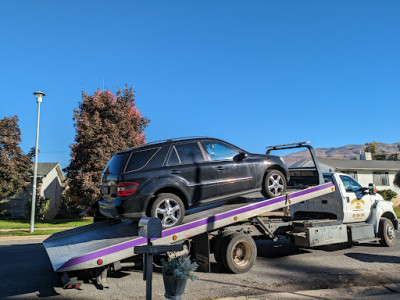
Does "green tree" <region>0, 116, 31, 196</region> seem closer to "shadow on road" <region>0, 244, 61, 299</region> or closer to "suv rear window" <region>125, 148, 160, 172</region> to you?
"shadow on road" <region>0, 244, 61, 299</region>

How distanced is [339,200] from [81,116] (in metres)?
15.9

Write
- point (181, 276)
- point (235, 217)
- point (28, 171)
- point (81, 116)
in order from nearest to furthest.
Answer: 1. point (181, 276)
2. point (235, 217)
3. point (81, 116)
4. point (28, 171)

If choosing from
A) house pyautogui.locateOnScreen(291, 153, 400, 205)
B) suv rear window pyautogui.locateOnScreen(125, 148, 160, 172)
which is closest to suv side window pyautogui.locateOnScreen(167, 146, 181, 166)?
suv rear window pyautogui.locateOnScreen(125, 148, 160, 172)

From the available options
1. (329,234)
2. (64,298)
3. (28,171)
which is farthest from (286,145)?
(28,171)

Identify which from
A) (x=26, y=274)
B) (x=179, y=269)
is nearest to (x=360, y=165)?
(x=26, y=274)

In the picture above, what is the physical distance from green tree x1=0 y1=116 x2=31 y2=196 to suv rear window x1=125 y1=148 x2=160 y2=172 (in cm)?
1751

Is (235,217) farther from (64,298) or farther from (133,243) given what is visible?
(64,298)

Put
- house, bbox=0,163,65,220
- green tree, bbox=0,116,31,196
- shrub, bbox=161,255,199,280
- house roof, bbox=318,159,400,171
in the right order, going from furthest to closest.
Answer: house roof, bbox=318,159,400,171
house, bbox=0,163,65,220
green tree, bbox=0,116,31,196
shrub, bbox=161,255,199,280

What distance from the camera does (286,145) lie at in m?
8.41

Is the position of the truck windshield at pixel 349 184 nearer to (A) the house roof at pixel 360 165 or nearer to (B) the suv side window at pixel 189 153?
(B) the suv side window at pixel 189 153

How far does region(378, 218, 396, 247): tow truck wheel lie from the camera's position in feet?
28.8

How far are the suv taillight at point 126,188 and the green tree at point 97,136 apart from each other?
13.0m

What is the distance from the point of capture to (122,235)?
5.60 meters

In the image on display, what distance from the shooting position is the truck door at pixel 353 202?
26.7 feet
